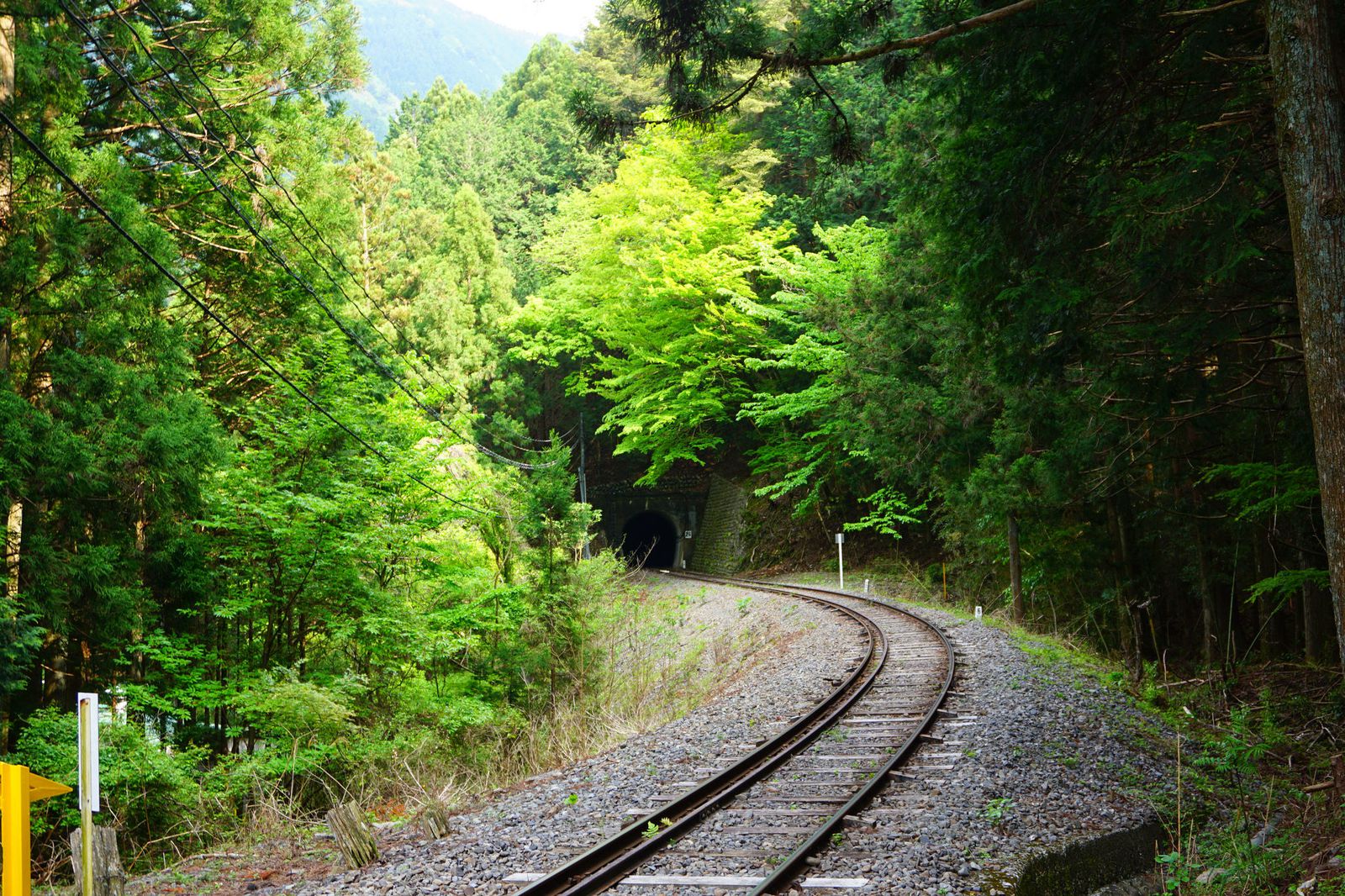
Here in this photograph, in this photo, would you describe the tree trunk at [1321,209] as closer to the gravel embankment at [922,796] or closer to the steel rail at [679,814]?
the gravel embankment at [922,796]

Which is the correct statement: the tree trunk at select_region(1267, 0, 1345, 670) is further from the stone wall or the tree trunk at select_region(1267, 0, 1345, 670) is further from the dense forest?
the stone wall

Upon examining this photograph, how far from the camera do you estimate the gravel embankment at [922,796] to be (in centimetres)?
535

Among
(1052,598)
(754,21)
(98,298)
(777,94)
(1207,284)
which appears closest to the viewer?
(754,21)

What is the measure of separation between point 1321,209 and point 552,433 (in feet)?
49.4

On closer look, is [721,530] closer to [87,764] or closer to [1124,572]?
[1124,572]

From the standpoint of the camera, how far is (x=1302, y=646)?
11.0 m

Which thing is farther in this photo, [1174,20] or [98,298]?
[98,298]

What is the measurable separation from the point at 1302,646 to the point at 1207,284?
5924 mm

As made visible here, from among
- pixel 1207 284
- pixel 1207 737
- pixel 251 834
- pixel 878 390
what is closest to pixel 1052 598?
pixel 878 390

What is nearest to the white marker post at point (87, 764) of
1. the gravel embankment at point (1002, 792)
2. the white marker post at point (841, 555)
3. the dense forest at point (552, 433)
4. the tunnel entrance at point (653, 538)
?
the dense forest at point (552, 433)

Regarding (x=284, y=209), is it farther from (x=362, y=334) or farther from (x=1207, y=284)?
(x=1207, y=284)

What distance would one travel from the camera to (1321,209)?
205 inches

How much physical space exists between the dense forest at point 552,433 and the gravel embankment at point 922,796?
167cm

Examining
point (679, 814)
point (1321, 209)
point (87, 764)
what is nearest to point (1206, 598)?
point (1321, 209)
